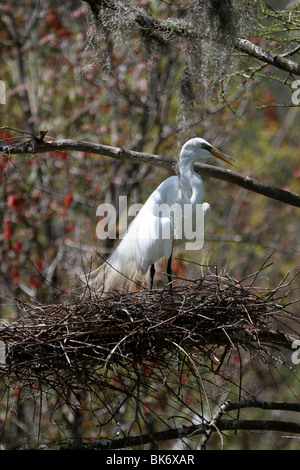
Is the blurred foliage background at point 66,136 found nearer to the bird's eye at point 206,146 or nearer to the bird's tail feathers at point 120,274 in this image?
the bird's tail feathers at point 120,274

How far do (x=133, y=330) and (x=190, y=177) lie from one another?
1527 millimetres

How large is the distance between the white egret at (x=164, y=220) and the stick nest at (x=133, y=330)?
1.03 metres

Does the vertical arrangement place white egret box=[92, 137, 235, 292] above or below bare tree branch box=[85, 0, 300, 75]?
below

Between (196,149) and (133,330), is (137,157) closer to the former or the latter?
(196,149)

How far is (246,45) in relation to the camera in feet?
11.6

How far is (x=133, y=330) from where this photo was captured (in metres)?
2.95

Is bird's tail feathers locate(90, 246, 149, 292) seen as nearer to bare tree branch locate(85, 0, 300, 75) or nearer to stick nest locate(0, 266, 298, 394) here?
stick nest locate(0, 266, 298, 394)

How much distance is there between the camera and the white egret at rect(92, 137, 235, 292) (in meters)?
4.24

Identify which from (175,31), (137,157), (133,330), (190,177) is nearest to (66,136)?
(190,177)

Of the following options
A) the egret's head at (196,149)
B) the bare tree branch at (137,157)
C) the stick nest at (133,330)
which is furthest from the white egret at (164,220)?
the stick nest at (133,330)

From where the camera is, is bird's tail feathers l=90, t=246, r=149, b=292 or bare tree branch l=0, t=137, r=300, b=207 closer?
bare tree branch l=0, t=137, r=300, b=207

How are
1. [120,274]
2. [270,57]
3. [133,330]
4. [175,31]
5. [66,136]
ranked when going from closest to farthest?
[133,330] < [270,57] < [175,31] < [120,274] < [66,136]

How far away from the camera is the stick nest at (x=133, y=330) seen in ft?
9.57

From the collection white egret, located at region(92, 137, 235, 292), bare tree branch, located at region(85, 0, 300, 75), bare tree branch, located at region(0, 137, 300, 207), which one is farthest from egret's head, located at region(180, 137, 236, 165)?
bare tree branch, located at region(85, 0, 300, 75)
